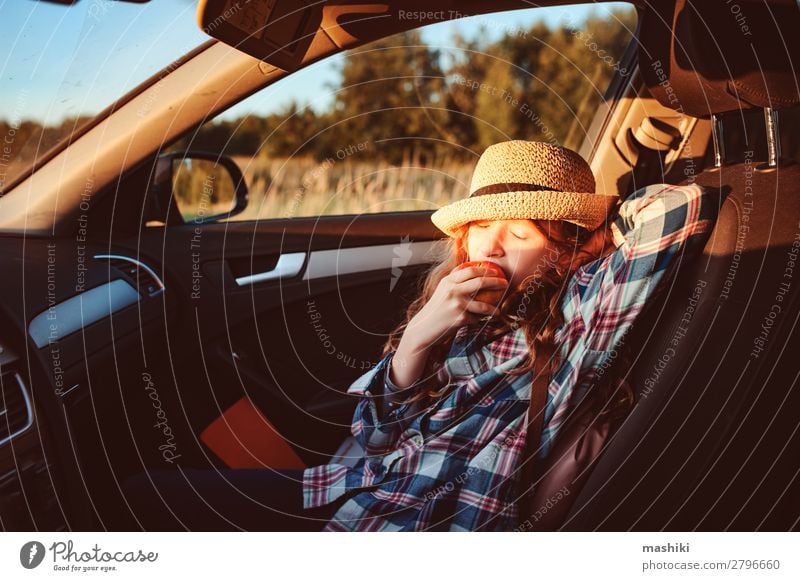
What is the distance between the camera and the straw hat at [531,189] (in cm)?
108

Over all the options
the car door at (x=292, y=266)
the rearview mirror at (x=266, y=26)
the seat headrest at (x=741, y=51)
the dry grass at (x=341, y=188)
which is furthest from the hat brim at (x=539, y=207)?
the dry grass at (x=341, y=188)

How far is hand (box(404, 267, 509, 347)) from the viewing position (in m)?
1.12

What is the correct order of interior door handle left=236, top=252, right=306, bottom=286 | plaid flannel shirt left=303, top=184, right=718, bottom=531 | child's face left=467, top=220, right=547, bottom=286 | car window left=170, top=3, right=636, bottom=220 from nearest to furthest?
1. plaid flannel shirt left=303, top=184, right=718, bottom=531
2. child's face left=467, top=220, right=547, bottom=286
3. car window left=170, top=3, right=636, bottom=220
4. interior door handle left=236, top=252, right=306, bottom=286

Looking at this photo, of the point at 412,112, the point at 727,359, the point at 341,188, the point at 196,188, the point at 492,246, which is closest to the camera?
the point at 727,359

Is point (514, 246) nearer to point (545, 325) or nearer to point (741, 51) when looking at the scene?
point (545, 325)

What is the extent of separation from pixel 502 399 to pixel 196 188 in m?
1.01

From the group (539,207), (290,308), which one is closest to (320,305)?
(290,308)

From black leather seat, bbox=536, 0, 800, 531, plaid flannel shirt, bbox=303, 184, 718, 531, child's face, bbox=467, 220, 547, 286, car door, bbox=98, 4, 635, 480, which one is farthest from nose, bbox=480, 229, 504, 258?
car door, bbox=98, 4, 635, 480

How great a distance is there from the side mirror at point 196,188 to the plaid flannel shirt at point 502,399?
30.9 inches

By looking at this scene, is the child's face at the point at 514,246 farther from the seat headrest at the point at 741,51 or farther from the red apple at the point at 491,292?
the seat headrest at the point at 741,51

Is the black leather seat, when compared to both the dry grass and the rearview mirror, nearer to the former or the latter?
the rearview mirror

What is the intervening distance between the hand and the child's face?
0.11 ft

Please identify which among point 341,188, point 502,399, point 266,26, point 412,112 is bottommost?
point 502,399

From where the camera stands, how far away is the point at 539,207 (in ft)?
3.54
